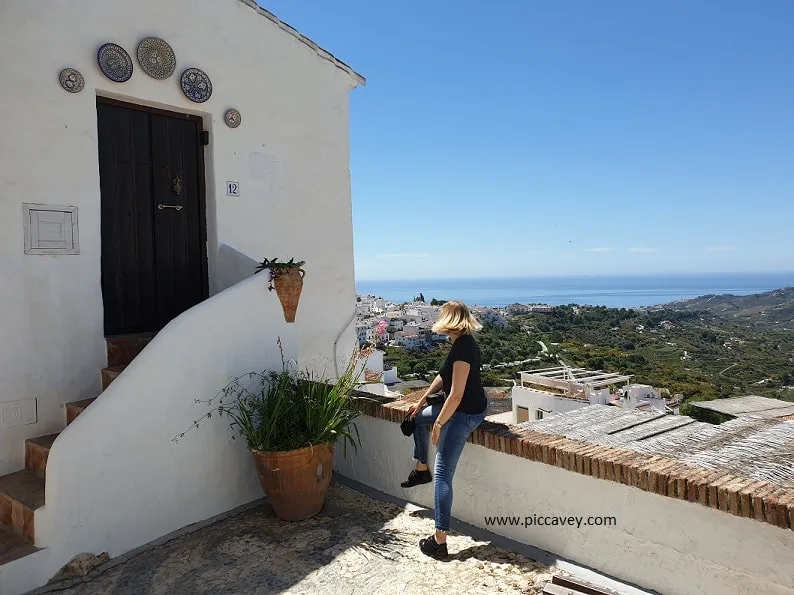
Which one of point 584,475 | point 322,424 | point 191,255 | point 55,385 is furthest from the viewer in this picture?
point 191,255

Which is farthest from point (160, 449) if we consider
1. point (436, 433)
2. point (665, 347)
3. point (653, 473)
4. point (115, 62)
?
point (665, 347)

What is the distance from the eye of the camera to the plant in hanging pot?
498 cm

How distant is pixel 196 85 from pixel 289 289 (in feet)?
7.97

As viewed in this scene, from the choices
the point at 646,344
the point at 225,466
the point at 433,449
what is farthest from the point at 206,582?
the point at 646,344

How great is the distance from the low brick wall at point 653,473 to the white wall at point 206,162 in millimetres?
3514

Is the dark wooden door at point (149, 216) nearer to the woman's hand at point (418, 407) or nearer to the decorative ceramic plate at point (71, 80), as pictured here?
the decorative ceramic plate at point (71, 80)

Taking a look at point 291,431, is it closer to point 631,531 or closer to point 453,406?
point 453,406

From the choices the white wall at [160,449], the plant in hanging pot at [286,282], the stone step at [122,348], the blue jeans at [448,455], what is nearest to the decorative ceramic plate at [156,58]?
the plant in hanging pot at [286,282]

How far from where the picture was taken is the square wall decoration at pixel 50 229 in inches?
178

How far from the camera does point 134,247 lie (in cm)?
548

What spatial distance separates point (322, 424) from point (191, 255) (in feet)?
8.82

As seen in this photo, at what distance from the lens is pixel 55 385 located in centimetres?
466

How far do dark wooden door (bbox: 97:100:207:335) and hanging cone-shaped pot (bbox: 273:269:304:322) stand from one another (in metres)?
1.44

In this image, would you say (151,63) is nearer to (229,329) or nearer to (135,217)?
(135,217)
